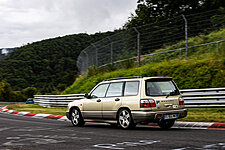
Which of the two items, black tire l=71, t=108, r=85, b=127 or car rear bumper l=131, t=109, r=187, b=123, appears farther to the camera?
black tire l=71, t=108, r=85, b=127

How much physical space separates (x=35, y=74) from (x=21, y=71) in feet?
13.1

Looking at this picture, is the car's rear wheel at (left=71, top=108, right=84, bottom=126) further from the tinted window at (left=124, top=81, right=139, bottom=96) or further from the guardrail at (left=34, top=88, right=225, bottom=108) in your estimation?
the guardrail at (left=34, top=88, right=225, bottom=108)

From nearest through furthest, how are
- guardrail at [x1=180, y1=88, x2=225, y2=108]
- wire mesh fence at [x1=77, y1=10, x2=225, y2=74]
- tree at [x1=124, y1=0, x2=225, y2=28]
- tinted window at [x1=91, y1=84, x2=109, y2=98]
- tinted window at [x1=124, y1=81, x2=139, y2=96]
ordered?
1. tinted window at [x1=124, y1=81, x2=139, y2=96]
2. tinted window at [x1=91, y1=84, x2=109, y2=98]
3. guardrail at [x1=180, y1=88, x2=225, y2=108]
4. wire mesh fence at [x1=77, y1=10, x2=225, y2=74]
5. tree at [x1=124, y1=0, x2=225, y2=28]

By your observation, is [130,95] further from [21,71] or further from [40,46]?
[40,46]

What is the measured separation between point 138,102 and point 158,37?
1101 centimetres

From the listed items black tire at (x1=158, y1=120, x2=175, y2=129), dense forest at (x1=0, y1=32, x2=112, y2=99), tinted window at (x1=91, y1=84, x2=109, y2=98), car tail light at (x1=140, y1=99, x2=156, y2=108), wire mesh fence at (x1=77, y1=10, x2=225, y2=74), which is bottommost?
black tire at (x1=158, y1=120, x2=175, y2=129)

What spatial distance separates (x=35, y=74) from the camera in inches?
3504

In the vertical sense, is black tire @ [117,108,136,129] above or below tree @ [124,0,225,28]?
below

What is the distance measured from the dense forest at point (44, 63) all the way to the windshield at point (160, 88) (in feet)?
241

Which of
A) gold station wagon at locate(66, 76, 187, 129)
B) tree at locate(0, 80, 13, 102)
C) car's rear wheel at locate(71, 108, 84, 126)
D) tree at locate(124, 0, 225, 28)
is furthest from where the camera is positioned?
tree at locate(0, 80, 13, 102)

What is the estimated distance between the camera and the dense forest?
8700 cm

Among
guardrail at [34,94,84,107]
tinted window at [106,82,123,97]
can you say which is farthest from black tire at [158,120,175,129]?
guardrail at [34,94,84,107]

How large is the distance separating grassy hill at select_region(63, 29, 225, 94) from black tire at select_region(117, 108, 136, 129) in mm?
6972

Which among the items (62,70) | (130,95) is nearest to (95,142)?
(130,95)
